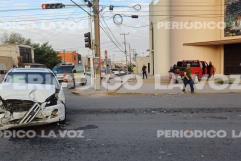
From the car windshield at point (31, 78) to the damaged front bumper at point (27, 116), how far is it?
2124 mm

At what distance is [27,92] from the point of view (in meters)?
10.4

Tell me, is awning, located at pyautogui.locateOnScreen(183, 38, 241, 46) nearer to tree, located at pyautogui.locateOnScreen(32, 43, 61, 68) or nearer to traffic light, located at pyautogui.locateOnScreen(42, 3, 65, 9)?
traffic light, located at pyautogui.locateOnScreen(42, 3, 65, 9)

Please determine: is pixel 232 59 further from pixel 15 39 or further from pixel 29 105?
pixel 15 39

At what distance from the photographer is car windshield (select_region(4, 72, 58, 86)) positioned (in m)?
12.3

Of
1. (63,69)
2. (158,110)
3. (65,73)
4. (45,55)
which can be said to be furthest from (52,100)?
(45,55)

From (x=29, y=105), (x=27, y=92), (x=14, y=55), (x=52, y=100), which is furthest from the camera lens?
(x=14, y=55)

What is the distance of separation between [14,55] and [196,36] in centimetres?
2448

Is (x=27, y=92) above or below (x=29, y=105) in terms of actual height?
above

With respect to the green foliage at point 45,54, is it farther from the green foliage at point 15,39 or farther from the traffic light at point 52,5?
the traffic light at point 52,5

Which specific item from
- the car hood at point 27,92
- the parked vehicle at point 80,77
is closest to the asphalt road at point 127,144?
the car hood at point 27,92

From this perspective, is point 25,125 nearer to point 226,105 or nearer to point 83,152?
point 83,152

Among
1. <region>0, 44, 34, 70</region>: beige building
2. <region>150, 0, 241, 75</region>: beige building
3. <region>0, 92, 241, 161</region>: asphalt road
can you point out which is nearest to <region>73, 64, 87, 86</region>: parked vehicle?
<region>150, 0, 241, 75</region>: beige building

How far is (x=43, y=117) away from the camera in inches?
399

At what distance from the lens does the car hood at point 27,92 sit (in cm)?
1013
